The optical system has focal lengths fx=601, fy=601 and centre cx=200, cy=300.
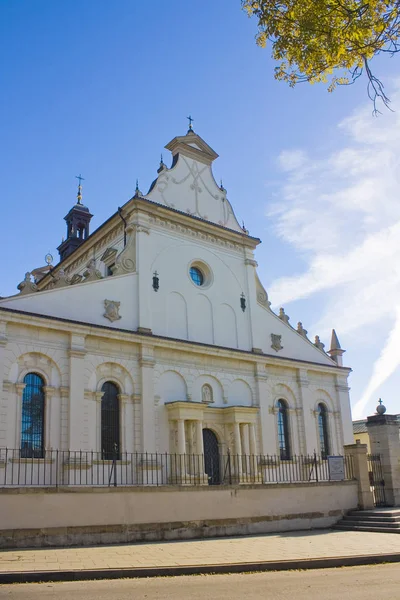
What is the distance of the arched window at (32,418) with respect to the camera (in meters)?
21.0

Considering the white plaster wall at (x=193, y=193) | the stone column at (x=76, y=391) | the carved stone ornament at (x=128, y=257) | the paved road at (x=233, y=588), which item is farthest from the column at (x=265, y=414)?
the paved road at (x=233, y=588)

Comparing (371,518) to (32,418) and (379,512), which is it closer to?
(379,512)

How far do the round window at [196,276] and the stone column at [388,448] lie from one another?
33.5 feet

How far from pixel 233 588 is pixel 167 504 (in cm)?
725

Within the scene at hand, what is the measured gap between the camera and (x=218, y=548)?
47.9ft

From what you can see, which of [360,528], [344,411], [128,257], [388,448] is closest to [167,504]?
[360,528]

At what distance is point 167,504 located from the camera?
16938mm

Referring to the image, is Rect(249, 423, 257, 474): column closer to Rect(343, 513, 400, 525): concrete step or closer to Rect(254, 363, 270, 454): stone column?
Rect(254, 363, 270, 454): stone column

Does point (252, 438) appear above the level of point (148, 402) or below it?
below

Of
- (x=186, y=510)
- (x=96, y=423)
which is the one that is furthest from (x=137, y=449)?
(x=186, y=510)

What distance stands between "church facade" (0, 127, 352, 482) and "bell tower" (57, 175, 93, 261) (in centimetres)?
470

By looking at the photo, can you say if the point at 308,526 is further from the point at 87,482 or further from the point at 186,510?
the point at 87,482

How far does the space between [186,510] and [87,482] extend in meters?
5.56

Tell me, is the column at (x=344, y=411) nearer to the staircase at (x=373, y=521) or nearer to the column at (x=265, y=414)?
the column at (x=265, y=414)
